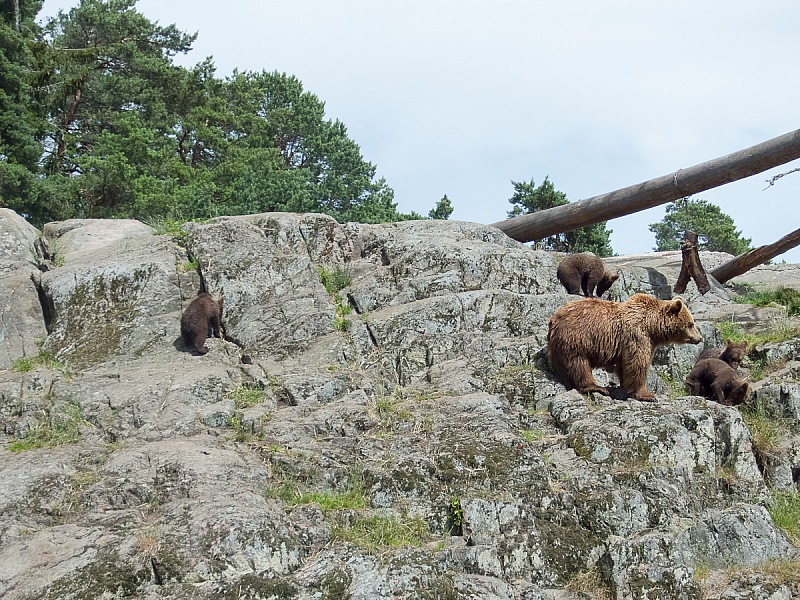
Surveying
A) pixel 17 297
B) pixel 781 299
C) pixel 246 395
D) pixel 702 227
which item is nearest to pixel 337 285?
pixel 246 395

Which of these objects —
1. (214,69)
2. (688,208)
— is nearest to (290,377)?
(214,69)

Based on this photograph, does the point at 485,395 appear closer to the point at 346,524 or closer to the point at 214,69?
the point at 346,524

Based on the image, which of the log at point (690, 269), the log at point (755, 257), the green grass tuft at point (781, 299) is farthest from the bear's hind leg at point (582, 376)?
the log at point (755, 257)

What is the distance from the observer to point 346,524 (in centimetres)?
884

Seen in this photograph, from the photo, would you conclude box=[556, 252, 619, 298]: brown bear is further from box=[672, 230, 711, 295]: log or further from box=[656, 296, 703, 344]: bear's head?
box=[656, 296, 703, 344]: bear's head

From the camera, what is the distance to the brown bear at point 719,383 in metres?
12.1

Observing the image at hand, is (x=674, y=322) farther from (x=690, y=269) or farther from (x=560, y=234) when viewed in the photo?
(x=560, y=234)

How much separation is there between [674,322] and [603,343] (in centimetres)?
133

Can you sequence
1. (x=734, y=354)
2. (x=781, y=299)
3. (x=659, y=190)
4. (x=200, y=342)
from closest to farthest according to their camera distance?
(x=200, y=342) < (x=734, y=354) < (x=781, y=299) < (x=659, y=190)

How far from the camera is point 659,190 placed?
1814 centimetres

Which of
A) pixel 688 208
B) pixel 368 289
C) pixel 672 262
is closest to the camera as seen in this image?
pixel 368 289

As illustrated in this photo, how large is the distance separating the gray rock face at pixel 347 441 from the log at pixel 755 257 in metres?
5.02

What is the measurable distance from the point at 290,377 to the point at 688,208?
37.7 m

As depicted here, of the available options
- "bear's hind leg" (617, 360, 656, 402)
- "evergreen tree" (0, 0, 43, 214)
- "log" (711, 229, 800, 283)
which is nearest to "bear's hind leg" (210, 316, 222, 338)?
"bear's hind leg" (617, 360, 656, 402)
